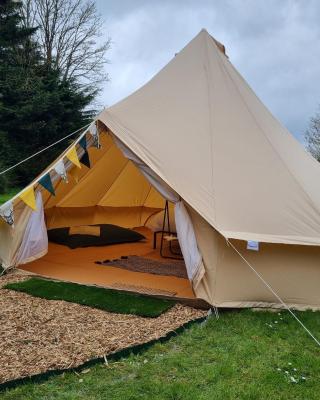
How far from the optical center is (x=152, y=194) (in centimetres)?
772

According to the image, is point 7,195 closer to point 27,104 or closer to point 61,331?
point 27,104

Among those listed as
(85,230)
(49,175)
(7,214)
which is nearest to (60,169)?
(49,175)

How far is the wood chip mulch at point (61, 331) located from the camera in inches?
109

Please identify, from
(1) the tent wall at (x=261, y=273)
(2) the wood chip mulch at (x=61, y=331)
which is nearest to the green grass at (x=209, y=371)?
(2) the wood chip mulch at (x=61, y=331)

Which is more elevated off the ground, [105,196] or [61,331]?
[105,196]

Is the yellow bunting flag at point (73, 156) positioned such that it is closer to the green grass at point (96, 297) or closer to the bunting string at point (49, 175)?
the bunting string at point (49, 175)

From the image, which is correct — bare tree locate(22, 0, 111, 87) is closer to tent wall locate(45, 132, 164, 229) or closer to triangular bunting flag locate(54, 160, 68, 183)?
tent wall locate(45, 132, 164, 229)

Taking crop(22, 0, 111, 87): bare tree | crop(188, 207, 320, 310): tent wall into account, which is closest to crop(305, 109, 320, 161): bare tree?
crop(22, 0, 111, 87): bare tree

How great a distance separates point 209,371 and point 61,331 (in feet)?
3.93

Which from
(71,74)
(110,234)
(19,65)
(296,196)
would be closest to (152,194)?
(110,234)

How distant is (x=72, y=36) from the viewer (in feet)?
57.8

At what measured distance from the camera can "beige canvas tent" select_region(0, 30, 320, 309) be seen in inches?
146

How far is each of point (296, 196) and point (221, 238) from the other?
0.84m

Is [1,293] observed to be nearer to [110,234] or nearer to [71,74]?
[110,234]
